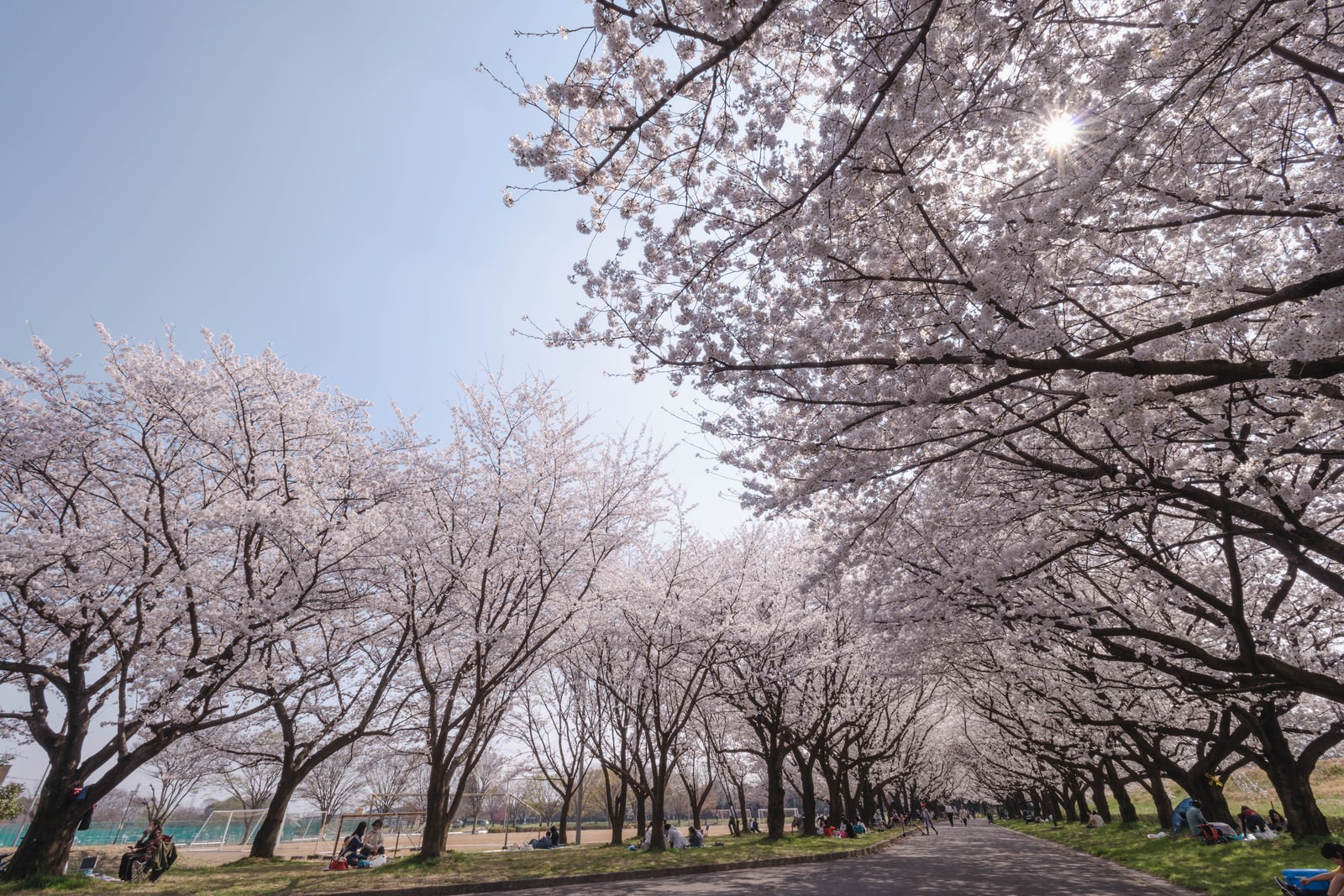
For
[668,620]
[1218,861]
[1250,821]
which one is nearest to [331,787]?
[668,620]

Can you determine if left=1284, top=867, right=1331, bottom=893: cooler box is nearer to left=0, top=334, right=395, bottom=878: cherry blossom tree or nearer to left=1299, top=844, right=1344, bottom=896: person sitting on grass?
left=1299, top=844, right=1344, bottom=896: person sitting on grass

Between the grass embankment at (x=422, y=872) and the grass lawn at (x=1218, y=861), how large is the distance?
766cm

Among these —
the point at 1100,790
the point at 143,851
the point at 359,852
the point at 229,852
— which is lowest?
the point at 229,852

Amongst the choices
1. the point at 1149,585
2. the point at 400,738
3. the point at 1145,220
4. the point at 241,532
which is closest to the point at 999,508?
the point at 1149,585

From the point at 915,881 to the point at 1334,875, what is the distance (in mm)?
6342

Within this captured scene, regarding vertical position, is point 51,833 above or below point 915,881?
above

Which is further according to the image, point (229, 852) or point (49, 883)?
point (229, 852)

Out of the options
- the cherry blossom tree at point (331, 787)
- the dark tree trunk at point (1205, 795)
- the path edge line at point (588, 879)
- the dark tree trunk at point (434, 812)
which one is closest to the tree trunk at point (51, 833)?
the path edge line at point (588, 879)

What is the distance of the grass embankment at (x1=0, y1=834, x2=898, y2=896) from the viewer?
980cm

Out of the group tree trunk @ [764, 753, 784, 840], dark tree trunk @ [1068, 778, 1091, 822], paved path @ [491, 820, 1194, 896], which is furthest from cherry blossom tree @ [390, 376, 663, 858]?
dark tree trunk @ [1068, 778, 1091, 822]

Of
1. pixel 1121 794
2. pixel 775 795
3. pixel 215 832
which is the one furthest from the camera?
pixel 215 832

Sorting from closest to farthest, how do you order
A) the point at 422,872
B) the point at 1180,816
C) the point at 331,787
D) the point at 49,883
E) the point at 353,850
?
1. the point at 49,883
2. the point at 422,872
3. the point at 353,850
4. the point at 1180,816
5. the point at 331,787

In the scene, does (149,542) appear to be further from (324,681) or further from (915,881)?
(915,881)

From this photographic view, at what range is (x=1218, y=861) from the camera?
12.5 m
